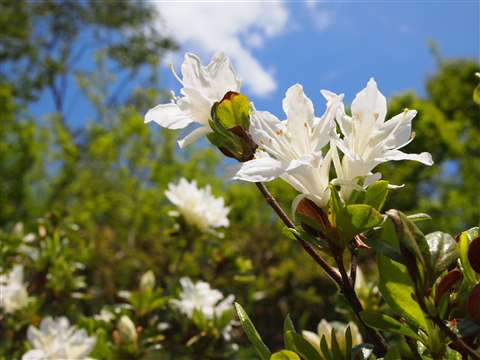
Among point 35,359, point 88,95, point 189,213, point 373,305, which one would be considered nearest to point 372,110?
point 373,305

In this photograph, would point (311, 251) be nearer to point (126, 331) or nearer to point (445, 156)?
point (126, 331)

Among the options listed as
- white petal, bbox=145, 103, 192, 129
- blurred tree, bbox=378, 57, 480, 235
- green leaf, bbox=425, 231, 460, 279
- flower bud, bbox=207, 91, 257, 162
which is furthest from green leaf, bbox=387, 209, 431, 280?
blurred tree, bbox=378, 57, 480, 235

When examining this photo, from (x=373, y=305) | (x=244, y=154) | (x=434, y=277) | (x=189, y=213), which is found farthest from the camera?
(x=189, y=213)

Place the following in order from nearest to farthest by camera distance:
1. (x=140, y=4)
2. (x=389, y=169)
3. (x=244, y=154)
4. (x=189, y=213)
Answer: (x=244, y=154)
(x=189, y=213)
(x=389, y=169)
(x=140, y=4)

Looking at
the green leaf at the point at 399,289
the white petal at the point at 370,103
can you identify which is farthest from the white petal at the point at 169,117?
the green leaf at the point at 399,289

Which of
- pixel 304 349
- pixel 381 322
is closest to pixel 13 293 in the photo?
pixel 304 349

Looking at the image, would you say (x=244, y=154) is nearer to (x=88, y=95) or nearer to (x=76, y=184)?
(x=76, y=184)

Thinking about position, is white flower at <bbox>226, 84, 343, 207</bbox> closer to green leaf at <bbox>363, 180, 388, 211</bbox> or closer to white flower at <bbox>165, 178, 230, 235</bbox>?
green leaf at <bbox>363, 180, 388, 211</bbox>
